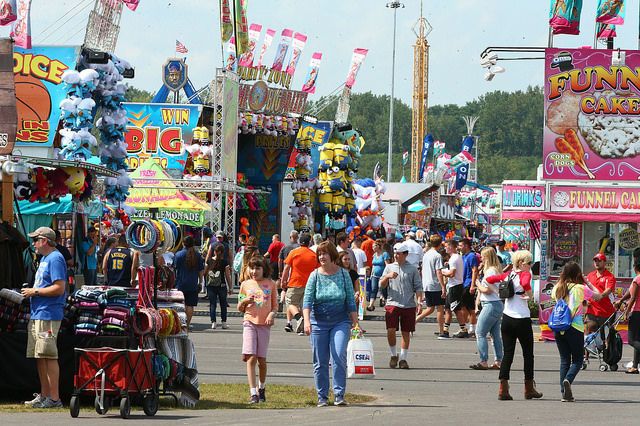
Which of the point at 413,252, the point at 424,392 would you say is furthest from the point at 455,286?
the point at 424,392

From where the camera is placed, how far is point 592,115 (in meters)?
24.5

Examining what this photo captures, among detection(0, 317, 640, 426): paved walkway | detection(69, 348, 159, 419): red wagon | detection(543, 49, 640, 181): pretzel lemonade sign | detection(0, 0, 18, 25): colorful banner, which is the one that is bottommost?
detection(0, 317, 640, 426): paved walkway

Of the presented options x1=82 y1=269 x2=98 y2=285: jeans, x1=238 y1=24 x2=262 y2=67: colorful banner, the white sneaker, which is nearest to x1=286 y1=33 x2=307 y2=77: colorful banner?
x1=238 y1=24 x2=262 y2=67: colorful banner

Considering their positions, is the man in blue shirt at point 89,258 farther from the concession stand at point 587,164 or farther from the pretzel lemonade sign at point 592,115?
the pretzel lemonade sign at point 592,115

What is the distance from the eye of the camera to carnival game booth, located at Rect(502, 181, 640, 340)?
78.7 feet

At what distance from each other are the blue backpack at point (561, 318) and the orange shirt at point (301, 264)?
774 centimetres

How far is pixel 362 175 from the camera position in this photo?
16925 cm

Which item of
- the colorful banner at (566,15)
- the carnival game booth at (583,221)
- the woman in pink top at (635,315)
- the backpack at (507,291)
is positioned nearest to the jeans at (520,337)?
the backpack at (507,291)

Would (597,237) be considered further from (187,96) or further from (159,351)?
(187,96)

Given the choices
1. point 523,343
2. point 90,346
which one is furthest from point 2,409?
point 523,343

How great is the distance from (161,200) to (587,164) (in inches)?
549

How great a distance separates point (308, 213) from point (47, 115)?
1726cm

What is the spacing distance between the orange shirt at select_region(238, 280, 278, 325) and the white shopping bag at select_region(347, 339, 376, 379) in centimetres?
123

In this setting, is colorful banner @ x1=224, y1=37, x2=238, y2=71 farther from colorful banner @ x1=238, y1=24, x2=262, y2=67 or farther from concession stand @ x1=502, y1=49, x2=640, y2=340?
concession stand @ x1=502, y1=49, x2=640, y2=340
